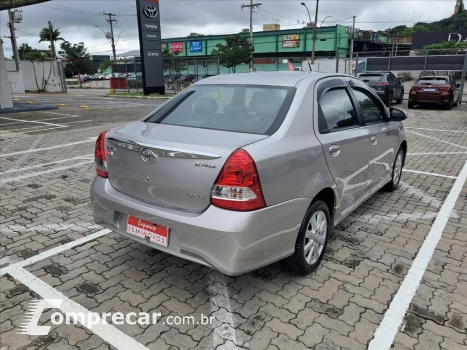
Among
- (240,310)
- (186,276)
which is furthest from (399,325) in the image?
(186,276)

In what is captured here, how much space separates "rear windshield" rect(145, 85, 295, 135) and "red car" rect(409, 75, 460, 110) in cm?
1501

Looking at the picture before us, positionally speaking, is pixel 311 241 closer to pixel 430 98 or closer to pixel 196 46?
pixel 430 98

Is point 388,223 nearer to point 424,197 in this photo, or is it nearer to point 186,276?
point 424,197

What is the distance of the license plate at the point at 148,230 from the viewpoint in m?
2.63

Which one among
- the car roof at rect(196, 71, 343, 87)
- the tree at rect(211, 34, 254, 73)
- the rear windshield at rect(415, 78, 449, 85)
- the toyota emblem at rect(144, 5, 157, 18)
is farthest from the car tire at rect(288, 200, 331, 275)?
the tree at rect(211, 34, 254, 73)

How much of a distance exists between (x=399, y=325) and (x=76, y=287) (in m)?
2.40

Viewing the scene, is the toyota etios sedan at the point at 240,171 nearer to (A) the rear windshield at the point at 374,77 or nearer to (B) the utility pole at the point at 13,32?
(A) the rear windshield at the point at 374,77

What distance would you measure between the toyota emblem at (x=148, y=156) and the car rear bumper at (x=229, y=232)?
0.33 metres

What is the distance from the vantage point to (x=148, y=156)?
265 cm

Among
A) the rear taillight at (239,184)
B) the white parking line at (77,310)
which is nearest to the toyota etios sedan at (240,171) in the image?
the rear taillight at (239,184)

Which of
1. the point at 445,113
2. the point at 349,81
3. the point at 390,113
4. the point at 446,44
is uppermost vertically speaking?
the point at 446,44

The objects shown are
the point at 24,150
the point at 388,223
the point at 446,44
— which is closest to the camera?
the point at 388,223

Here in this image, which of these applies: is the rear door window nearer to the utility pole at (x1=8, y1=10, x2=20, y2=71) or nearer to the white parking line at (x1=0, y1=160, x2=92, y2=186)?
the white parking line at (x1=0, y1=160, x2=92, y2=186)

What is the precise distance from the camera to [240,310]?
271 centimetres
